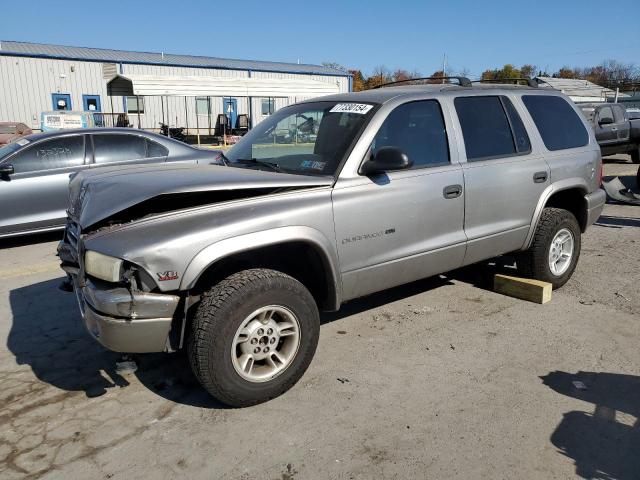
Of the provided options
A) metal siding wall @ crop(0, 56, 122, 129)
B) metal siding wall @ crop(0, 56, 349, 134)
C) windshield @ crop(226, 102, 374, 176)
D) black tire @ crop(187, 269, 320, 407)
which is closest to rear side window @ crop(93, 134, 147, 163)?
windshield @ crop(226, 102, 374, 176)

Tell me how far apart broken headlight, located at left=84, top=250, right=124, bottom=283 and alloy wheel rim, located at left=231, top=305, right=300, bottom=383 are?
0.74 m

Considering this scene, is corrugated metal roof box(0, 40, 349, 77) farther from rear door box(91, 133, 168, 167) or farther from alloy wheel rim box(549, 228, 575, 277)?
alloy wheel rim box(549, 228, 575, 277)

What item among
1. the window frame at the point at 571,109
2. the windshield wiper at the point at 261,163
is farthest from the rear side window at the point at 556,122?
the windshield wiper at the point at 261,163

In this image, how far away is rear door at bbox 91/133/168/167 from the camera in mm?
7613

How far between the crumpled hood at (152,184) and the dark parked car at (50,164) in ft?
12.3

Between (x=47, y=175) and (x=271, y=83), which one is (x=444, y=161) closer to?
(x=47, y=175)

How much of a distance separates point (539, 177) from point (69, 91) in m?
31.7

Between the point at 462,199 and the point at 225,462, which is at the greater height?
the point at 462,199

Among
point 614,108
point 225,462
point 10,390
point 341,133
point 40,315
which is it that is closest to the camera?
point 225,462

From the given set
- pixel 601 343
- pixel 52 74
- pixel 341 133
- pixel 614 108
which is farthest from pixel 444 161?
pixel 52 74

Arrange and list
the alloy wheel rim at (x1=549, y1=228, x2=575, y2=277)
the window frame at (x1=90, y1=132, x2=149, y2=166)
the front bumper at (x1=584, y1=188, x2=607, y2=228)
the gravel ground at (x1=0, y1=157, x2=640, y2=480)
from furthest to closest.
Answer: the window frame at (x1=90, y1=132, x2=149, y2=166) → the front bumper at (x1=584, y1=188, x2=607, y2=228) → the alloy wheel rim at (x1=549, y1=228, x2=575, y2=277) → the gravel ground at (x1=0, y1=157, x2=640, y2=480)

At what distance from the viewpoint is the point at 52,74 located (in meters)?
30.0

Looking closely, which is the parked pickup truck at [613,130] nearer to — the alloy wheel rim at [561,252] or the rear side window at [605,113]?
the rear side window at [605,113]

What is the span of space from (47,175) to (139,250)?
526 cm
